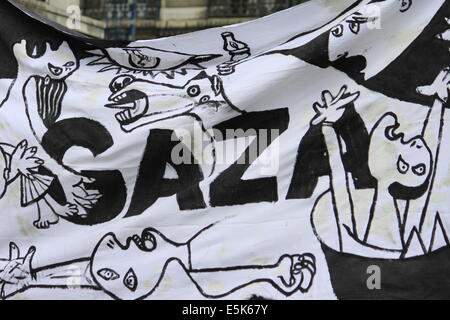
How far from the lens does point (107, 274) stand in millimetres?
2473

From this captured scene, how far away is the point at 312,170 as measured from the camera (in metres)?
2.40

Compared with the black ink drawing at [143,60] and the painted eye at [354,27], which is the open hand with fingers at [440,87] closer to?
the painted eye at [354,27]

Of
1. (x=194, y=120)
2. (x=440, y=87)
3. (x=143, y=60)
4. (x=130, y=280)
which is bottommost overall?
(x=130, y=280)

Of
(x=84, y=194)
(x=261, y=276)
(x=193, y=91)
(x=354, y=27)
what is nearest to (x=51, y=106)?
(x=84, y=194)

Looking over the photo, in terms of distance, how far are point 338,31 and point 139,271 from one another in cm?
108

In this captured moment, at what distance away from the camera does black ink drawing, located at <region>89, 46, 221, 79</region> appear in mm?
2697

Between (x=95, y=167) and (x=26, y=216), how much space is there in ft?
1.01

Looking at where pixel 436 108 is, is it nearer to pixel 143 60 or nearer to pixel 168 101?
pixel 168 101

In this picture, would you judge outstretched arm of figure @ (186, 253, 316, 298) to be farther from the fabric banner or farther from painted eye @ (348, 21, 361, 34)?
painted eye @ (348, 21, 361, 34)

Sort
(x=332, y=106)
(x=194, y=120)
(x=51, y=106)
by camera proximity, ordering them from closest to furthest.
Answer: (x=332, y=106)
(x=194, y=120)
(x=51, y=106)

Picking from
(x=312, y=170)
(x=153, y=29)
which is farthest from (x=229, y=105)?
(x=153, y=29)

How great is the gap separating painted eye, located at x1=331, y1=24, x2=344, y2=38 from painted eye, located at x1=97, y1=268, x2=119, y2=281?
1.13 meters
